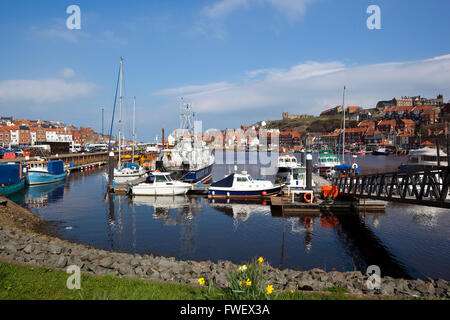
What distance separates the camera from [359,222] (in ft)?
82.3

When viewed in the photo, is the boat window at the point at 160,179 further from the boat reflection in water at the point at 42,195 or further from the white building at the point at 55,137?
the white building at the point at 55,137

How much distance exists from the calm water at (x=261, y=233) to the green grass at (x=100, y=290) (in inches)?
314

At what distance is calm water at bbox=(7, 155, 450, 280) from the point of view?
17203 millimetres

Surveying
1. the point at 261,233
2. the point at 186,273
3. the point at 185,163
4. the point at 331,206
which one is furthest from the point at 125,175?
the point at 186,273

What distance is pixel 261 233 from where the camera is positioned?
73.2 feet

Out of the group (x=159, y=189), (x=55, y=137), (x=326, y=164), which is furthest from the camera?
(x=55, y=137)

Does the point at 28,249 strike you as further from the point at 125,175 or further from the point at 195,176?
the point at 125,175

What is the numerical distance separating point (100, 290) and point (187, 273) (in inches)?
169

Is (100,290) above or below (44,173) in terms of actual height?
below

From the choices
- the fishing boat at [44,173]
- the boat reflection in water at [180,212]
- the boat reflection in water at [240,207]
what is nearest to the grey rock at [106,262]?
the boat reflection in water at [180,212]

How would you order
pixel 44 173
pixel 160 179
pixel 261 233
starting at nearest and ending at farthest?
pixel 261 233, pixel 160 179, pixel 44 173
